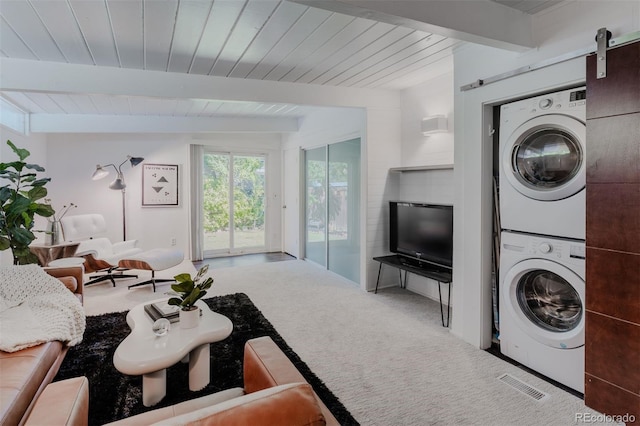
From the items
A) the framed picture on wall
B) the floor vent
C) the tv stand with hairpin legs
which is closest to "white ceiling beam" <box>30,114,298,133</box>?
the framed picture on wall

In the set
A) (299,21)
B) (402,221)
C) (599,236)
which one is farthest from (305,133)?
(599,236)

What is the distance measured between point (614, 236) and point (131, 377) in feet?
9.62

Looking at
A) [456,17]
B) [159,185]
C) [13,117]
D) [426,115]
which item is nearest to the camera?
[456,17]

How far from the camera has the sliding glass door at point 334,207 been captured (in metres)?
4.54

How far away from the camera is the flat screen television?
3.32 meters

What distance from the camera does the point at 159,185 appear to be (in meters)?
5.81

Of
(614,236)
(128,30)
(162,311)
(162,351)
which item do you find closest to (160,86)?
(128,30)

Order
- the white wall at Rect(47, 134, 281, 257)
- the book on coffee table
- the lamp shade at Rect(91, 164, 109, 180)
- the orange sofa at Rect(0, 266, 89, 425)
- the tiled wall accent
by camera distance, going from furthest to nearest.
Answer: the white wall at Rect(47, 134, 281, 257), the lamp shade at Rect(91, 164, 109, 180), the book on coffee table, the tiled wall accent, the orange sofa at Rect(0, 266, 89, 425)

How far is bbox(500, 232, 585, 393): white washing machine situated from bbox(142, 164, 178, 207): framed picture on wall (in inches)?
205

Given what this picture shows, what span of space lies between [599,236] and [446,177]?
1.79 meters

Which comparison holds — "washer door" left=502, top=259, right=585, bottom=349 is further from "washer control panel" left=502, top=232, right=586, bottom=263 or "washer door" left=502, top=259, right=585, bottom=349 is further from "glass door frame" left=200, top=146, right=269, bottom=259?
"glass door frame" left=200, top=146, right=269, bottom=259

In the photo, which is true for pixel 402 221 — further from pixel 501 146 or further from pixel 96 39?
pixel 96 39

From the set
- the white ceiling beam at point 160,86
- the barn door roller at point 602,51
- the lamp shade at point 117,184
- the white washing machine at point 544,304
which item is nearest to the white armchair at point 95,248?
the lamp shade at point 117,184

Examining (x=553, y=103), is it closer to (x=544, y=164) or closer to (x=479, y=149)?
(x=544, y=164)
